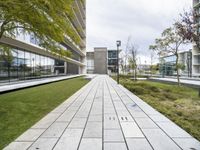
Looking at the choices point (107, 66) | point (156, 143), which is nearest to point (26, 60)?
point (156, 143)

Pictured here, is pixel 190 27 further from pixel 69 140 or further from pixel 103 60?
pixel 103 60

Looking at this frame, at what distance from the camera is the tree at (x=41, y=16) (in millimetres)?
6117

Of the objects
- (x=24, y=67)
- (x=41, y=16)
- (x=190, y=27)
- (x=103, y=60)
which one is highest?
(x=103, y=60)

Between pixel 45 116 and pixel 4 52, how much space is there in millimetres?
4406

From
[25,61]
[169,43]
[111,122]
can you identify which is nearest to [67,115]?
[111,122]

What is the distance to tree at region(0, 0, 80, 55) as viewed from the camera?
6117 mm

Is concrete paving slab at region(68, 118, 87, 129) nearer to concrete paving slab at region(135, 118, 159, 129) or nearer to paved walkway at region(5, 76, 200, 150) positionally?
paved walkway at region(5, 76, 200, 150)

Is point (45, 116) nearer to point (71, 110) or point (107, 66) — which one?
point (71, 110)

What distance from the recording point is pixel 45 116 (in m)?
6.84

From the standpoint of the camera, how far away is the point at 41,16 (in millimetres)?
6590

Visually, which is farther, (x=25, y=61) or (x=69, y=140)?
(x=25, y=61)

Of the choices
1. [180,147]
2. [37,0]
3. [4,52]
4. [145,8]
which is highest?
[145,8]

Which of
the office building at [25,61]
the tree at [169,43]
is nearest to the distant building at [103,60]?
the office building at [25,61]

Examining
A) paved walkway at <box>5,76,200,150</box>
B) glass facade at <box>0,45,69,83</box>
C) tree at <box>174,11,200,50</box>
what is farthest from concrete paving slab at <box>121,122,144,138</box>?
glass facade at <box>0,45,69,83</box>
